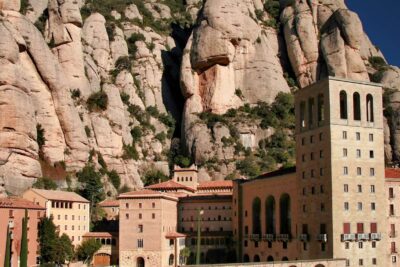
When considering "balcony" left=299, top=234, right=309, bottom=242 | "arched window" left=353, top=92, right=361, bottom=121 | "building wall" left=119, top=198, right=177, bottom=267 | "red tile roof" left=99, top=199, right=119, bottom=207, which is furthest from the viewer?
"red tile roof" left=99, top=199, right=119, bottom=207

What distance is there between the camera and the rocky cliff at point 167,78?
100062 mm

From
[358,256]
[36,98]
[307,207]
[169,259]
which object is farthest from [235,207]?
[36,98]

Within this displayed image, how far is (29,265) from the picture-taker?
2970 inches

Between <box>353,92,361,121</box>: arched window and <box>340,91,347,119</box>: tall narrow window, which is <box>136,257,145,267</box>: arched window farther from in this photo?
<box>353,92,361,121</box>: arched window

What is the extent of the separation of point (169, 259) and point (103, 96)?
41451mm

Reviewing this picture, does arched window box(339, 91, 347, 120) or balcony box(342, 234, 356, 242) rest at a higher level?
arched window box(339, 91, 347, 120)

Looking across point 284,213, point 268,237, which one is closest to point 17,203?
point 268,237

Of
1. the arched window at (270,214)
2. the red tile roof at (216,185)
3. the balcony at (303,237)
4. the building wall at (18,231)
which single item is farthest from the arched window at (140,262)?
the red tile roof at (216,185)

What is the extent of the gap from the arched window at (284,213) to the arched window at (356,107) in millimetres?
13477

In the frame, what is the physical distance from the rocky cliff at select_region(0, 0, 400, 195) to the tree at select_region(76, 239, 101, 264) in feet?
41.4

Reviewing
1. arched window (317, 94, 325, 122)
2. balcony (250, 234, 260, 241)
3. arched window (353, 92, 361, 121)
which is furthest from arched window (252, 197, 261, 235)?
arched window (353, 92, 361, 121)

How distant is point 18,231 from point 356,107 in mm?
43934

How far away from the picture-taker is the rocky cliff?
100062mm

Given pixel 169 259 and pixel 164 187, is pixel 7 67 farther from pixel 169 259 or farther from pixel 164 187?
pixel 169 259
